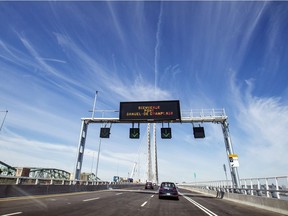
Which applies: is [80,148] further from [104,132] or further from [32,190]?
[32,190]

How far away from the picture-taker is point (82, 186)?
23.6 metres

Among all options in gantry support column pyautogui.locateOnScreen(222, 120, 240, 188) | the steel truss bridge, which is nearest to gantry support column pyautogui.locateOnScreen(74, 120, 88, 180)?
gantry support column pyautogui.locateOnScreen(222, 120, 240, 188)

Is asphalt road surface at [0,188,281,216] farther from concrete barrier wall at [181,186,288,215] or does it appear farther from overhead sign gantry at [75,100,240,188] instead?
overhead sign gantry at [75,100,240,188]

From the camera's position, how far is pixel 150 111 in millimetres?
23141

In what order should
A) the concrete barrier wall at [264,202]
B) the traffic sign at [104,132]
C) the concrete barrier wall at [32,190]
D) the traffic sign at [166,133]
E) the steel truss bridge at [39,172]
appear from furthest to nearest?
the steel truss bridge at [39,172], the traffic sign at [104,132], the traffic sign at [166,133], the concrete barrier wall at [32,190], the concrete barrier wall at [264,202]

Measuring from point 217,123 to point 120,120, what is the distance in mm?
11675

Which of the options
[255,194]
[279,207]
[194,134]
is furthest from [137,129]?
[279,207]

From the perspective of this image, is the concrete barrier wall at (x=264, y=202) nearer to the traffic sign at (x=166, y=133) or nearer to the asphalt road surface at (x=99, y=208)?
the asphalt road surface at (x=99, y=208)

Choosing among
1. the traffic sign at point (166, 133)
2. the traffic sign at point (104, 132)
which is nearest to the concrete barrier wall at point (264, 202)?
the traffic sign at point (166, 133)

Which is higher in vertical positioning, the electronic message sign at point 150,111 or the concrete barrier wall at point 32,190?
the electronic message sign at point 150,111

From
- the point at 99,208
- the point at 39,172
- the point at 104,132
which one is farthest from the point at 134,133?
the point at 39,172

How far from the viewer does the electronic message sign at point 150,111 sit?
74.9 feet

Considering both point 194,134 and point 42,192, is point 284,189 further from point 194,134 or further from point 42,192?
point 42,192

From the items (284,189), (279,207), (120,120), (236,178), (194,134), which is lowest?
(279,207)
